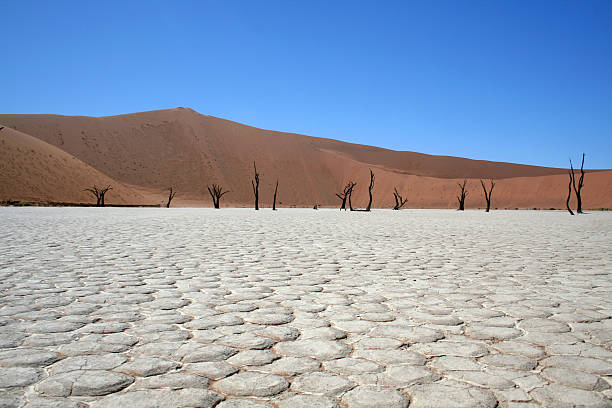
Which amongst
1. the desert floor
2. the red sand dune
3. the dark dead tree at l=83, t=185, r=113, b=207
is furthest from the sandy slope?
the desert floor

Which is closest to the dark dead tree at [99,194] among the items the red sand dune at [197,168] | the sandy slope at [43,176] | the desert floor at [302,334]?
the sandy slope at [43,176]

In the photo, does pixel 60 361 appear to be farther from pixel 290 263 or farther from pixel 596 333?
pixel 290 263

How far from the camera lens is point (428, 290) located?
5.22 metres

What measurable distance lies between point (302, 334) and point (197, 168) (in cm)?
7342

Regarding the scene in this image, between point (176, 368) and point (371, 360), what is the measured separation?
4.01 feet

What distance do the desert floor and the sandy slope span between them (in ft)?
158

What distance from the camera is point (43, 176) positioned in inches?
2035

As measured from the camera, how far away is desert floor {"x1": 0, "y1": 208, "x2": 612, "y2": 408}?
8.14 ft

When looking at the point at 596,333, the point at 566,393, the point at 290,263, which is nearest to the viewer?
the point at 566,393

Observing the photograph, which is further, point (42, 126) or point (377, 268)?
point (42, 126)

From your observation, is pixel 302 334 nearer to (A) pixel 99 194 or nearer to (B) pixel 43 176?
(A) pixel 99 194

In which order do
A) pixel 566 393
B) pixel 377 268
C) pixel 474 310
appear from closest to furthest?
pixel 566 393 < pixel 474 310 < pixel 377 268

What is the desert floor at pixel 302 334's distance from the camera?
8.14 feet

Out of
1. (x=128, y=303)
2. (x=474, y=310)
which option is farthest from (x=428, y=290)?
(x=128, y=303)
